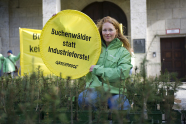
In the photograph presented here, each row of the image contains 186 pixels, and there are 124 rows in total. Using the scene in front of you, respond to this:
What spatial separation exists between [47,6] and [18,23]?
3.36 meters

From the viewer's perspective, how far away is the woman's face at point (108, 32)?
2.59 metres

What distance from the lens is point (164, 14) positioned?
10336 mm

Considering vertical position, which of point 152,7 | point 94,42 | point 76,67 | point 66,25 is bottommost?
point 76,67

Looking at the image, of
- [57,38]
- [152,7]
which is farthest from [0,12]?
[57,38]

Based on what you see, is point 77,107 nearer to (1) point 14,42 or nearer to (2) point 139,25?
(2) point 139,25

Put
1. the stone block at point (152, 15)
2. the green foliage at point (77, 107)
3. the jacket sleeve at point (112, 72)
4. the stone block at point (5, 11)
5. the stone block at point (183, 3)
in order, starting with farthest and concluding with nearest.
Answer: the stone block at point (5, 11) < the stone block at point (152, 15) < the stone block at point (183, 3) < the jacket sleeve at point (112, 72) < the green foliage at point (77, 107)

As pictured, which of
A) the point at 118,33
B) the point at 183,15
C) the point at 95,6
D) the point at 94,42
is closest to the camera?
the point at 94,42

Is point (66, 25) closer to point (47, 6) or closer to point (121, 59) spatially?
point (121, 59)

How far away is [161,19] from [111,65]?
8674mm

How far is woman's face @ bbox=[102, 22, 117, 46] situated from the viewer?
8.51ft

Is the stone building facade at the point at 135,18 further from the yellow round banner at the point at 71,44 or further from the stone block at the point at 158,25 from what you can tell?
the yellow round banner at the point at 71,44

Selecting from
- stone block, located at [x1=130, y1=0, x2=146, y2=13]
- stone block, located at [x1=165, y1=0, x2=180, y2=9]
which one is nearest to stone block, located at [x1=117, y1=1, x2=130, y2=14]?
stone block, located at [x1=165, y1=0, x2=180, y2=9]

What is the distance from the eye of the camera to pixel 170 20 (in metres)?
10.3

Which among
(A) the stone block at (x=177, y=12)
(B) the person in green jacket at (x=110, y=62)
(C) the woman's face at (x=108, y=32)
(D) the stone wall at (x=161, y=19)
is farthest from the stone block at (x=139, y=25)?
(C) the woman's face at (x=108, y=32)
